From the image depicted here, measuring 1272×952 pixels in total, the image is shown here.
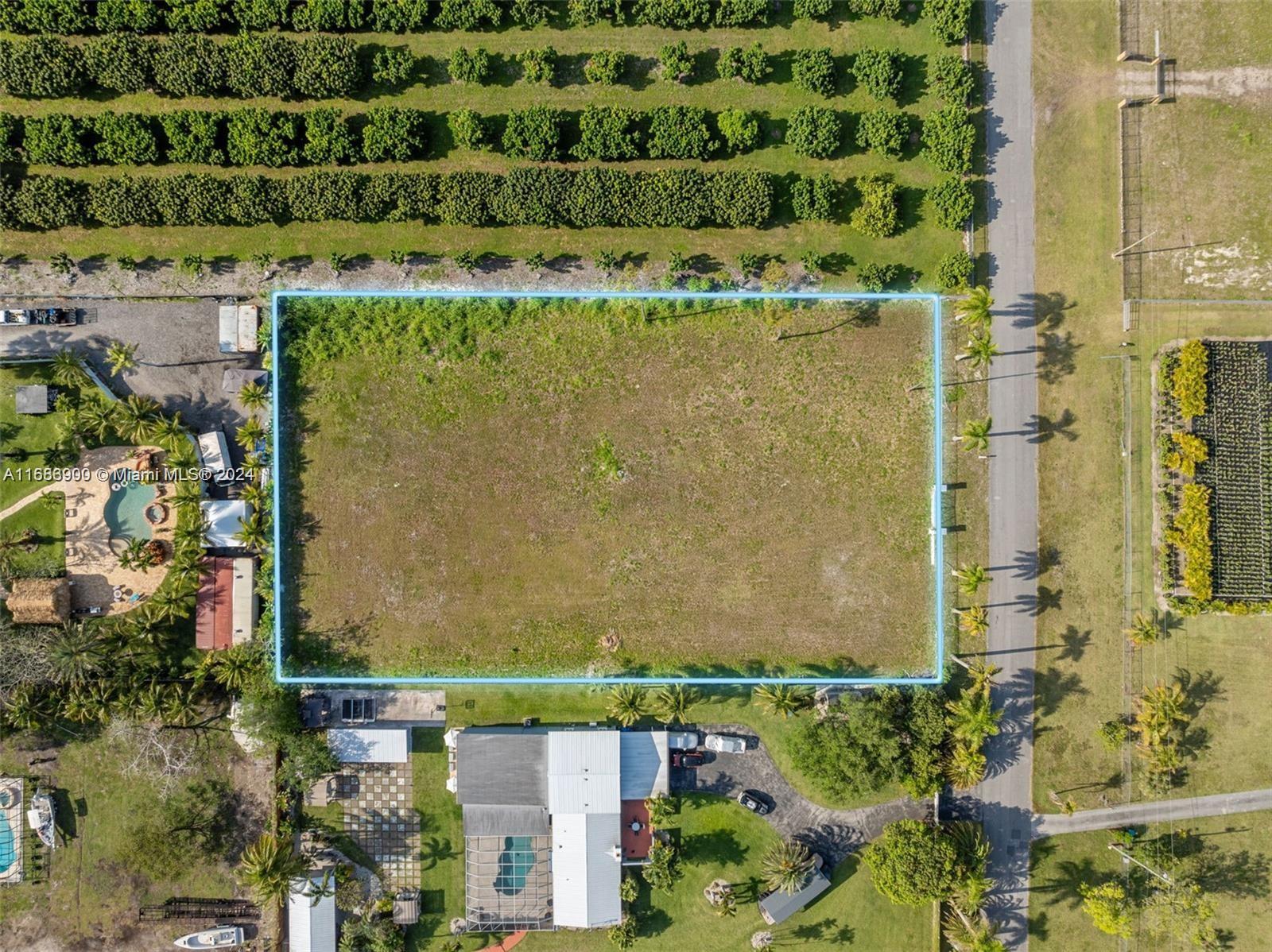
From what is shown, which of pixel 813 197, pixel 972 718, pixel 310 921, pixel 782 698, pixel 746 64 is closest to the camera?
pixel 972 718

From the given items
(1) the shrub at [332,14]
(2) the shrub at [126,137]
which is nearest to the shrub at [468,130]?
(1) the shrub at [332,14]

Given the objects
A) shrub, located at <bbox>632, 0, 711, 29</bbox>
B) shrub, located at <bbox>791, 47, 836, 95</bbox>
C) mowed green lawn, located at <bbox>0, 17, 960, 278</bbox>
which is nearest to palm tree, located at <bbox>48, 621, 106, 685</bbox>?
mowed green lawn, located at <bbox>0, 17, 960, 278</bbox>

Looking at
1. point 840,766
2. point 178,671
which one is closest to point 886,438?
point 840,766

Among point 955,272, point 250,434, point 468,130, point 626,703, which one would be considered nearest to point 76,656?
point 250,434

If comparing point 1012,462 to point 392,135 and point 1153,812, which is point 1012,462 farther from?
point 392,135

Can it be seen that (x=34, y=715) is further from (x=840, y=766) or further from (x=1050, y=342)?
(x=1050, y=342)

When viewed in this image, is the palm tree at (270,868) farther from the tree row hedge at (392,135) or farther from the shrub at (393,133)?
the shrub at (393,133)

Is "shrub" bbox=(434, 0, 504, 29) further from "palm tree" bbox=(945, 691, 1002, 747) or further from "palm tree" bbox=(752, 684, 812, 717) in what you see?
"palm tree" bbox=(945, 691, 1002, 747)
